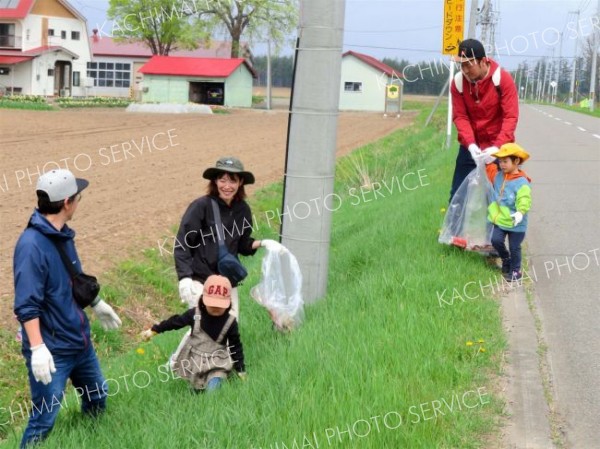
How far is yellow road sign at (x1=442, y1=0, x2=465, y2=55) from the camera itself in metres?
17.5

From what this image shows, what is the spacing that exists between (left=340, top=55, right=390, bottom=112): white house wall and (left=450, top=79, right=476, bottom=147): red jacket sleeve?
62.0 m

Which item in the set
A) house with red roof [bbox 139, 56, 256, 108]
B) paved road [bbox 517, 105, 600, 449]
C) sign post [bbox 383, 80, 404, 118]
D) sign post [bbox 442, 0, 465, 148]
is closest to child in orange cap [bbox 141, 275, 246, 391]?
paved road [bbox 517, 105, 600, 449]

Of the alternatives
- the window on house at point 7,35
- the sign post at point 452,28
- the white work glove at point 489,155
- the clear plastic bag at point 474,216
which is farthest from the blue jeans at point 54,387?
the window on house at point 7,35

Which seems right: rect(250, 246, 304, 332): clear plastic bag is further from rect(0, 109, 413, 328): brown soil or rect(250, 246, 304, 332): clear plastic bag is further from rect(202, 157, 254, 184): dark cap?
rect(0, 109, 413, 328): brown soil

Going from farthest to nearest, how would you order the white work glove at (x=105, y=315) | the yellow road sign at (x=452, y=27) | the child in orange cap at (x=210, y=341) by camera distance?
the yellow road sign at (x=452, y=27) → the child in orange cap at (x=210, y=341) → the white work glove at (x=105, y=315)

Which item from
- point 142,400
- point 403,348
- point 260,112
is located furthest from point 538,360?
point 260,112

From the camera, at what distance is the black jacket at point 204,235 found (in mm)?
5727

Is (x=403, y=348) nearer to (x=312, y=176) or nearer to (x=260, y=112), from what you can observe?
(x=312, y=176)

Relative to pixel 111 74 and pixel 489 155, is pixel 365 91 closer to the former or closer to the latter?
pixel 111 74

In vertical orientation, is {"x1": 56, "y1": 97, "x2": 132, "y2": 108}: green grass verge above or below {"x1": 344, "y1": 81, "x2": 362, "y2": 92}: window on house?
below

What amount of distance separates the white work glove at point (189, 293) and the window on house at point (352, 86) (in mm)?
66537

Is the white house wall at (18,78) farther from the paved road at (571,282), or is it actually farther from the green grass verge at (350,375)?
the green grass verge at (350,375)

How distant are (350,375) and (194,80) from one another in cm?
5769

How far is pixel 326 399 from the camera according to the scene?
14.9ft
